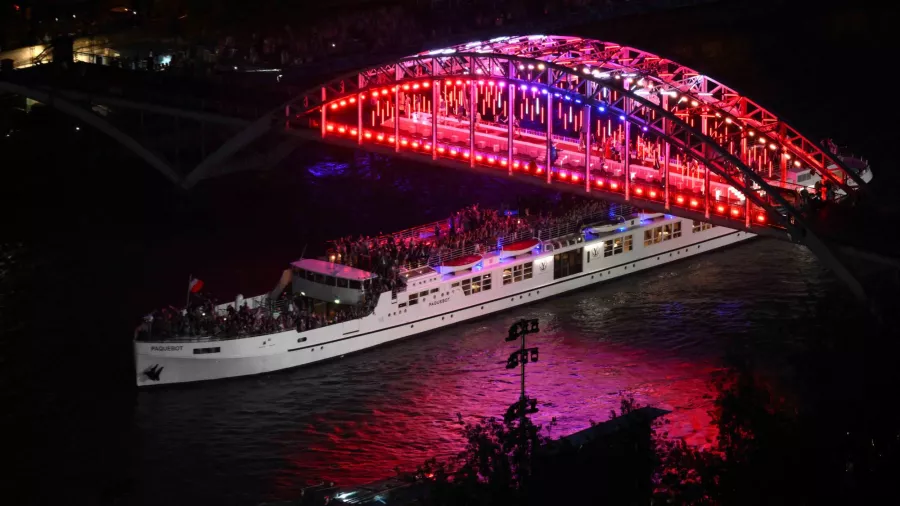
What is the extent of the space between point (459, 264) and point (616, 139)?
19.6 metres

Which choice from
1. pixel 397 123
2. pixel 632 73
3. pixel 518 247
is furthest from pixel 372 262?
pixel 632 73

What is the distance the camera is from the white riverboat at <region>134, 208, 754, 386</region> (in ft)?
278

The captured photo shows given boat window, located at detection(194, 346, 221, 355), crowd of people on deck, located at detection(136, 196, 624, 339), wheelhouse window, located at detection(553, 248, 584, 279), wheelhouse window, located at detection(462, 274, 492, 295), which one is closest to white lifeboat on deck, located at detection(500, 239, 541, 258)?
crowd of people on deck, located at detection(136, 196, 624, 339)

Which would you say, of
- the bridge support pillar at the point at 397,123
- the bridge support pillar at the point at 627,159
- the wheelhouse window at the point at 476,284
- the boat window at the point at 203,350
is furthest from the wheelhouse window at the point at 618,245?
the boat window at the point at 203,350

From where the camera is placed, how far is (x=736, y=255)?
4151 inches

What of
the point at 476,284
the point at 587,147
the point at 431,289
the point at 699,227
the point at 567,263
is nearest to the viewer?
the point at 431,289

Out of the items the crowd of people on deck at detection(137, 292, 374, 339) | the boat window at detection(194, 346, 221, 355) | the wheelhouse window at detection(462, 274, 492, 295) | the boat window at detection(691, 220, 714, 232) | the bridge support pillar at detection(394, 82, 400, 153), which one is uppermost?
the bridge support pillar at detection(394, 82, 400, 153)

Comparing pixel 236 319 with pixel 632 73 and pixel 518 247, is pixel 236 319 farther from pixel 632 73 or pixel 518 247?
pixel 632 73

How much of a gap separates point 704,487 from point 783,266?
145 feet

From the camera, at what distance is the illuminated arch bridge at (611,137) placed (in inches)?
3674

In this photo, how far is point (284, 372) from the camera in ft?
283

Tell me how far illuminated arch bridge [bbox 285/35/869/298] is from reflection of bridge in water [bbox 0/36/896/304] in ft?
0.27

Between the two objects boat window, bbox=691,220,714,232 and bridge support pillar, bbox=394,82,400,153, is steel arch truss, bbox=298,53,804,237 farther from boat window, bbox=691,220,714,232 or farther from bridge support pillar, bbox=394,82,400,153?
boat window, bbox=691,220,714,232

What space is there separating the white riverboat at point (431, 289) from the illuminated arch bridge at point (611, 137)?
331 centimetres
